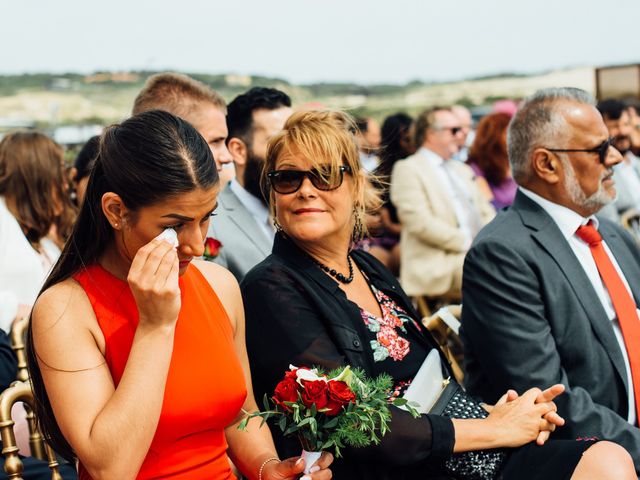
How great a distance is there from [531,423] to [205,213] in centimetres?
132

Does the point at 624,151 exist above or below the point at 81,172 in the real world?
below

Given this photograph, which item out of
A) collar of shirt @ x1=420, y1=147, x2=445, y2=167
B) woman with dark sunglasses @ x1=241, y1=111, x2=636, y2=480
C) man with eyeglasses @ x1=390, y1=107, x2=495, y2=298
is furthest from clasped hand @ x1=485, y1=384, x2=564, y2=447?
collar of shirt @ x1=420, y1=147, x2=445, y2=167

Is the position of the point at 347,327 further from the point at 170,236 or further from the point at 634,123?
the point at 634,123

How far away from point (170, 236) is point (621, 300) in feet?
7.05

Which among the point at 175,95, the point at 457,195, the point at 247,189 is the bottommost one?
the point at 457,195

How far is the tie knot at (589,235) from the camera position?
3623 millimetres

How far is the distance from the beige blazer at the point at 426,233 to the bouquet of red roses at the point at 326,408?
4975mm

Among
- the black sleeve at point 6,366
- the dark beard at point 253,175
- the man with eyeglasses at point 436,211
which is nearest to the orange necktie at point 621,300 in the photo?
the dark beard at point 253,175

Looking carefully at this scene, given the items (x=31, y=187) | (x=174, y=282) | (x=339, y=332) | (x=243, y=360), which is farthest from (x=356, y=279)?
(x=31, y=187)

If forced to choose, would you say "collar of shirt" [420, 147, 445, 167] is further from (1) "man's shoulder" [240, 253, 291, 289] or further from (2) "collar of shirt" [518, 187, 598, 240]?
(1) "man's shoulder" [240, 253, 291, 289]

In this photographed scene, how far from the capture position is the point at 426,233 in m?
7.24

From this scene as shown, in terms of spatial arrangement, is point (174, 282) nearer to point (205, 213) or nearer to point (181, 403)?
point (205, 213)

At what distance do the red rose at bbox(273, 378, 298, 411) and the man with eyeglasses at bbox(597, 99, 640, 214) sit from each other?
7019mm

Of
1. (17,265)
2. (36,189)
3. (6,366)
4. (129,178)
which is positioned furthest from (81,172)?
(129,178)
